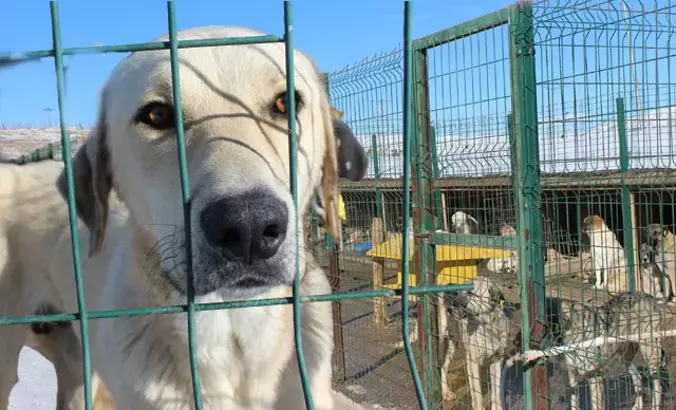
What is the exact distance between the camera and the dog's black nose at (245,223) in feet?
4.30

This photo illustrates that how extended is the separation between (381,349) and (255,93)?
519cm

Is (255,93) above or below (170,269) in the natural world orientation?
above

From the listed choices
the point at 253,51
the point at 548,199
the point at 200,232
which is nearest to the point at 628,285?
the point at 548,199

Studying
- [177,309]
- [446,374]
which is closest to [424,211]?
[446,374]

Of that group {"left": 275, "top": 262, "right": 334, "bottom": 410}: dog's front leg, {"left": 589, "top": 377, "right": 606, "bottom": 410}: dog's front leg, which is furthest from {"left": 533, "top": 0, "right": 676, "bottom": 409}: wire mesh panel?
{"left": 275, "top": 262, "right": 334, "bottom": 410}: dog's front leg

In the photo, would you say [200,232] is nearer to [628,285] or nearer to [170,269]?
[170,269]

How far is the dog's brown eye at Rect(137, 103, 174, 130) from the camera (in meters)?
1.86

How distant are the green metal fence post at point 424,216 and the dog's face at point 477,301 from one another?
31 cm

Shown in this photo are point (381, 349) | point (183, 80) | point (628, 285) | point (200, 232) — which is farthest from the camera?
point (381, 349)

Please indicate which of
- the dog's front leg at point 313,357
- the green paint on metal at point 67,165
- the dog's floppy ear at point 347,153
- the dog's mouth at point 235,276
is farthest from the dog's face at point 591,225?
the green paint on metal at point 67,165

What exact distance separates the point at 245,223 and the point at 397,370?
5.41 metres

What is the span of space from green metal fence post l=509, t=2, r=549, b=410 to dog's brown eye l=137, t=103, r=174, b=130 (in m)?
2.75

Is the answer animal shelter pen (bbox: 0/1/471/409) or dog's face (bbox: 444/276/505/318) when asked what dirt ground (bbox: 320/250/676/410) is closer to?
dog's face (bbox: 444/276/505/318)

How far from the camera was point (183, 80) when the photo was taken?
1760 mm
